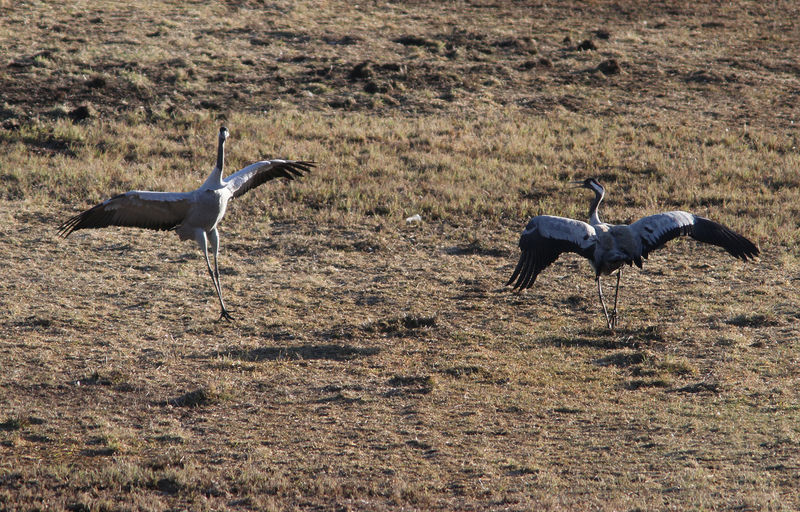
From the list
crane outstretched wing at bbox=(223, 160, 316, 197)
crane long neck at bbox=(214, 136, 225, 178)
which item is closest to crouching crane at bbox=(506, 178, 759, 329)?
crane outstretched wing at bbox=(223, 160, 316, 197)

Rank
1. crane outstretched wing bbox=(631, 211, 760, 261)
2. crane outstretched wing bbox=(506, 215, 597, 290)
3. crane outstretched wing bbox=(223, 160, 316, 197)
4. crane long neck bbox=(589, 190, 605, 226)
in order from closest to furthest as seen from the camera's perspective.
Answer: crane outstretched wing bbox=(506, 215, 597, 290) < crane outstretched wing bbox=(631, 211, 760, 261) < crane outstretched wing bbox=(223, 160, 316, 197) < crane long neck bbox=(589, 190, 605, 226)

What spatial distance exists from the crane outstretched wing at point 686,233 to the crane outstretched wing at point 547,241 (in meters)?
0.78

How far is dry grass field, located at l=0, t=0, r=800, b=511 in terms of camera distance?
22.1ft

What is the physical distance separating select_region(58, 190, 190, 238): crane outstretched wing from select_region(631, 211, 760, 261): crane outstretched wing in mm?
5251

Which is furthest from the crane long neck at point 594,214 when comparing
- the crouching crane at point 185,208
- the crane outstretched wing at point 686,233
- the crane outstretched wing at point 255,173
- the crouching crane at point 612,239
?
the crouching crane at point 185,208

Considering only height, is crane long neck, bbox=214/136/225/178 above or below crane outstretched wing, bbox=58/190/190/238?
above

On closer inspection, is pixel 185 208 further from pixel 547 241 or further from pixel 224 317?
pixel 547 241

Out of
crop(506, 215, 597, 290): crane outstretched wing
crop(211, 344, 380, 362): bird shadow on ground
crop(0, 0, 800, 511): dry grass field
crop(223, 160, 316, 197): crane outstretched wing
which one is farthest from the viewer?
crop(223, 160, 316, 197): crane outstretched wing

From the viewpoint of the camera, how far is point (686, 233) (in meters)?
9.99

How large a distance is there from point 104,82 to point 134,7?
23.7 feet

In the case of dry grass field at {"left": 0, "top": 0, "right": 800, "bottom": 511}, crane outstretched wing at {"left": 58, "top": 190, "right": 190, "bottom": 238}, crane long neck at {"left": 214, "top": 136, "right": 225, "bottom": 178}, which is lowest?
dry grass field at {"left": 0, "top": 0, "right": 800, "bottom": 511}

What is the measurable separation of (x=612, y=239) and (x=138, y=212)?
5372mm

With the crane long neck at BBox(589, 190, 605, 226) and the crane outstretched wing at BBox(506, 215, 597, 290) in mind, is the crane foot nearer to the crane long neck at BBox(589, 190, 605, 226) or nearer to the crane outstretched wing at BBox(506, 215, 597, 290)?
the crane outstretched wing at BBox(506, 215, 597, 290)

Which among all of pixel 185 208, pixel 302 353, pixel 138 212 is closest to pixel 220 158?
pixel 185 208
